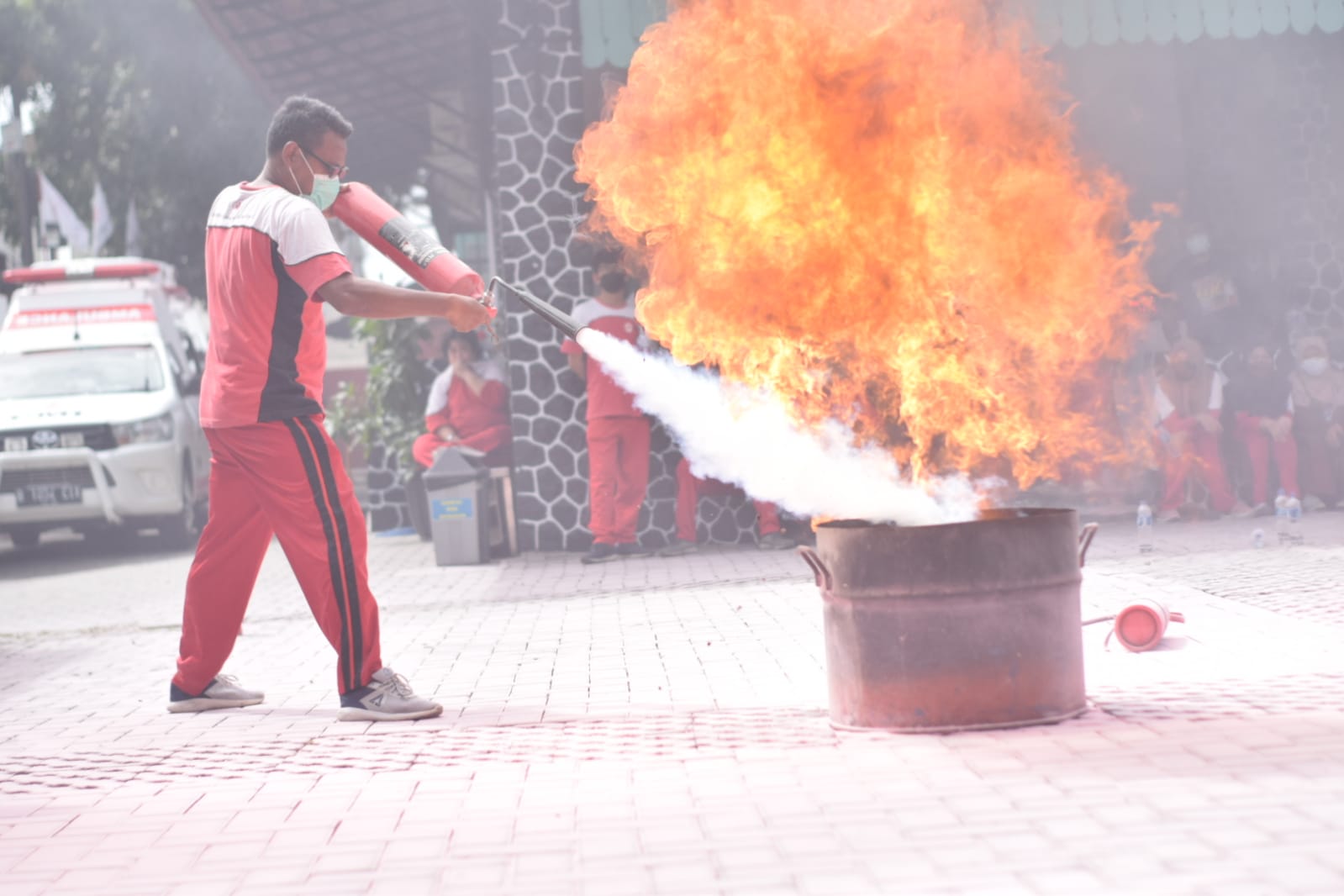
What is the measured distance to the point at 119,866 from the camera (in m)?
4.27

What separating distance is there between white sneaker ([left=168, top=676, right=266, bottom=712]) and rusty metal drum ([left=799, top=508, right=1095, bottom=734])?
2.93m

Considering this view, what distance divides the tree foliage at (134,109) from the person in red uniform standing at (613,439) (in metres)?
19.8

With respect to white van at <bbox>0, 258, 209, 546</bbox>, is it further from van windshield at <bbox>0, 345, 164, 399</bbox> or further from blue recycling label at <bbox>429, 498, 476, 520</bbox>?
blue recycling label at <bbox>429, 498, 476, 520</bbox>

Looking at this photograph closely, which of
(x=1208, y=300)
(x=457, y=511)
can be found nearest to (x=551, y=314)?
(x=457, y=511)

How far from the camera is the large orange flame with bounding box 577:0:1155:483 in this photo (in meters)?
6.27

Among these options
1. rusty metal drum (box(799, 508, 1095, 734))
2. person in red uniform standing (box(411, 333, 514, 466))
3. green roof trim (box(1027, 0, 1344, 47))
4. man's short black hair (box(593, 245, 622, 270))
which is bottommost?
rusty metal drum (box(799, 508, 1095, 734))

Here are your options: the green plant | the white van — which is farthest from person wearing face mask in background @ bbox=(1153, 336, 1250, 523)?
the white van

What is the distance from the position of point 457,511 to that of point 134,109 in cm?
2083

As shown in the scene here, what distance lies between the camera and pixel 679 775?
4.93 meters

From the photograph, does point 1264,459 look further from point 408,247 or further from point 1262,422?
point 408,247

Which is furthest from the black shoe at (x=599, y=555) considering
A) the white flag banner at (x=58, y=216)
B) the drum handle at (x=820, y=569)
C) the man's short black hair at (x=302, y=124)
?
the white flag banner at (x=58, y=216)

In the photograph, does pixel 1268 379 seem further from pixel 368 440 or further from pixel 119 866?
pixel 119 866

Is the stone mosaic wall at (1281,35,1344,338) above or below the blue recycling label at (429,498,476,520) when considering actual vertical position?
above

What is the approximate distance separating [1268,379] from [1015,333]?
4746mm
